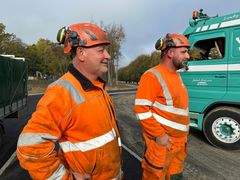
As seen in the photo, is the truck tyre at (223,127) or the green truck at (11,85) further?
the green truck at (11,85)

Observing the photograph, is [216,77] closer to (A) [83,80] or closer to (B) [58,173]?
(A) [83,80]

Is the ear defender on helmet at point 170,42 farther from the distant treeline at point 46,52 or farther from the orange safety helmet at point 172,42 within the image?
the distant treeline at point 46,52

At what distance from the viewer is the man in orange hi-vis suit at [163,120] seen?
8.82ft

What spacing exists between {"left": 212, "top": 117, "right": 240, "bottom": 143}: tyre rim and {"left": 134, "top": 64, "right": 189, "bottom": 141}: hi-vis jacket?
9.69 ft

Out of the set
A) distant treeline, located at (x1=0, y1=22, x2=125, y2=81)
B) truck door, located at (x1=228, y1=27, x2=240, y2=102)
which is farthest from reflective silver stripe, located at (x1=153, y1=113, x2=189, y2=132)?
distant treeline, located at (x1=0, y1=22, x2=125, y2=81)

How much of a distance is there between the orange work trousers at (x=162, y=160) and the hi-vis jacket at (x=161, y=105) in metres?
0.13

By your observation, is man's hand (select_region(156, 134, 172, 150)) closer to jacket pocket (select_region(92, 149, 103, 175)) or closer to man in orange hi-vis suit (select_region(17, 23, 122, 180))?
man in orange hi-vis suit (select_region(17, 23, 122, 180))

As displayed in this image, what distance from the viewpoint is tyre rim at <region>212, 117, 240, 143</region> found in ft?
17.0

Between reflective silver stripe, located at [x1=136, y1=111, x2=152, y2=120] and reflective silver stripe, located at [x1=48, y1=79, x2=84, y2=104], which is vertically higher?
reflective silver stripe, located at [x1=48, y1=79, x2=84, y2=104]

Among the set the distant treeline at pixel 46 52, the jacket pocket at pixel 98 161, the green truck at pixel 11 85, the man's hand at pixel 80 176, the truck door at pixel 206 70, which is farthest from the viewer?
the distant treeline at pixel 46 52

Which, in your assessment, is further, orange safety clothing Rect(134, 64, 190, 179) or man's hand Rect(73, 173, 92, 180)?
orange safety clothing Rect(134, 64, 190, 179)

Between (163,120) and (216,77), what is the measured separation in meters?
3.20

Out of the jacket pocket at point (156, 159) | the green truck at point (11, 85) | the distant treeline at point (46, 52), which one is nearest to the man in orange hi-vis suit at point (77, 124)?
the jacket pocket at point (156, 159)

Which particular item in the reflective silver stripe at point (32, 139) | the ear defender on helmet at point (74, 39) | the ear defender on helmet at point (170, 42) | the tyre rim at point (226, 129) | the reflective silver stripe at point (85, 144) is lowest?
the tyre rim at point (226, 129)
